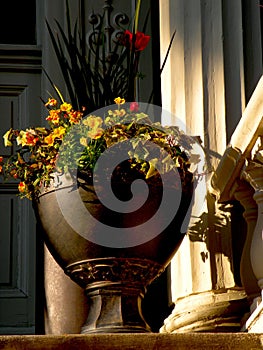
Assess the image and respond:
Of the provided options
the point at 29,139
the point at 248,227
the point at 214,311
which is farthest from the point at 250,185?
the point at 29,139

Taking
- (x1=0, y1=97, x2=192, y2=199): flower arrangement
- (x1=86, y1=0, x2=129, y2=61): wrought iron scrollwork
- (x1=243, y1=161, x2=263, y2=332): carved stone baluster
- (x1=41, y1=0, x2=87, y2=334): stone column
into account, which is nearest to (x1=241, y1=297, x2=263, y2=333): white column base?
(x1=243, y1=161, x2=263, y2=332): carved stone baluster

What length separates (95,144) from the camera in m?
2.90

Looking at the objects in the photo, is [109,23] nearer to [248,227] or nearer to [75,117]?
[75,117]

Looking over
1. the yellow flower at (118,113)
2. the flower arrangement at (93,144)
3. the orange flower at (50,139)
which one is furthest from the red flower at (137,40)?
the orange flower at (50,139)

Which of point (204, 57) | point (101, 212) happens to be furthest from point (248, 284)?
point (204, 57)

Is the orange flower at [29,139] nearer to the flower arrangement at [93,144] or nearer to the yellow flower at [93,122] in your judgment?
the flower arrangement at [93,144]

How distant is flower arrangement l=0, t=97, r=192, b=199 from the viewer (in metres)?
2.88

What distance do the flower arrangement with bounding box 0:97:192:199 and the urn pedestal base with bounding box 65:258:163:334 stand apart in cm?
23

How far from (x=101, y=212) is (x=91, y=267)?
15 cm

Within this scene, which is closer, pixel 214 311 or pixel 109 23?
pixel 214 311

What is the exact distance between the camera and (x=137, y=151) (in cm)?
289

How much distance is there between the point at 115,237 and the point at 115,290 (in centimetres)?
14

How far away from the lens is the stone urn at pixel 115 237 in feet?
9.31

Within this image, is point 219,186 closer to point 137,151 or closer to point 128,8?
point 137,151
